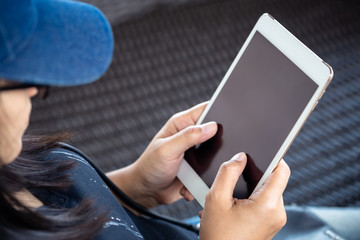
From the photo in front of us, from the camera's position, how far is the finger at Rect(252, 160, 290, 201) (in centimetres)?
72

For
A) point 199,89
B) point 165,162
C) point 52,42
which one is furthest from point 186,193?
point 199,89

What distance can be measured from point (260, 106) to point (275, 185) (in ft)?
0.52

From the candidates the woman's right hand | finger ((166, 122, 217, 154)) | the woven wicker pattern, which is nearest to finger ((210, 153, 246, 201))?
the woman's right hand

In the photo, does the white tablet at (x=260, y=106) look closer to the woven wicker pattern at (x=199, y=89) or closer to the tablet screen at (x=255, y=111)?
the tablet screen at (x=255, y=111)

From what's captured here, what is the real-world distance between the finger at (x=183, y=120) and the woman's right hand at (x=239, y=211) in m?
0.20

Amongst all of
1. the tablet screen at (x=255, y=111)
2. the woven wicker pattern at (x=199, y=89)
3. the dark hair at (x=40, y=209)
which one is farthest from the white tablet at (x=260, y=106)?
the woven wicker pattern at (x=199, y=89)

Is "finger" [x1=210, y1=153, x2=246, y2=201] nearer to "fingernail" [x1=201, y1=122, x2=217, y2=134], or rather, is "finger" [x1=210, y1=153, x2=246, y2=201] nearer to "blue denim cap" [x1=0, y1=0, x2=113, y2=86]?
"fingernail" [x1=201, y1=122, x2=217, y2=134]

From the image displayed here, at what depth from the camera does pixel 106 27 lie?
1.80 ft

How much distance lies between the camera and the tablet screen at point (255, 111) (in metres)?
0.76

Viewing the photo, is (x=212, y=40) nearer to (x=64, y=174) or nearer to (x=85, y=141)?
(x=85, y=141)

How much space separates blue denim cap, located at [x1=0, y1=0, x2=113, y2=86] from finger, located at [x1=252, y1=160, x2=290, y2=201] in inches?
13.8

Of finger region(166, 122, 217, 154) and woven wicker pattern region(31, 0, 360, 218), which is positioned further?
woven wicker pattern region(31, 0, 360, 218)

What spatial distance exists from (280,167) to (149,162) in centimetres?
26

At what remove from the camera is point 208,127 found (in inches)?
33.2
